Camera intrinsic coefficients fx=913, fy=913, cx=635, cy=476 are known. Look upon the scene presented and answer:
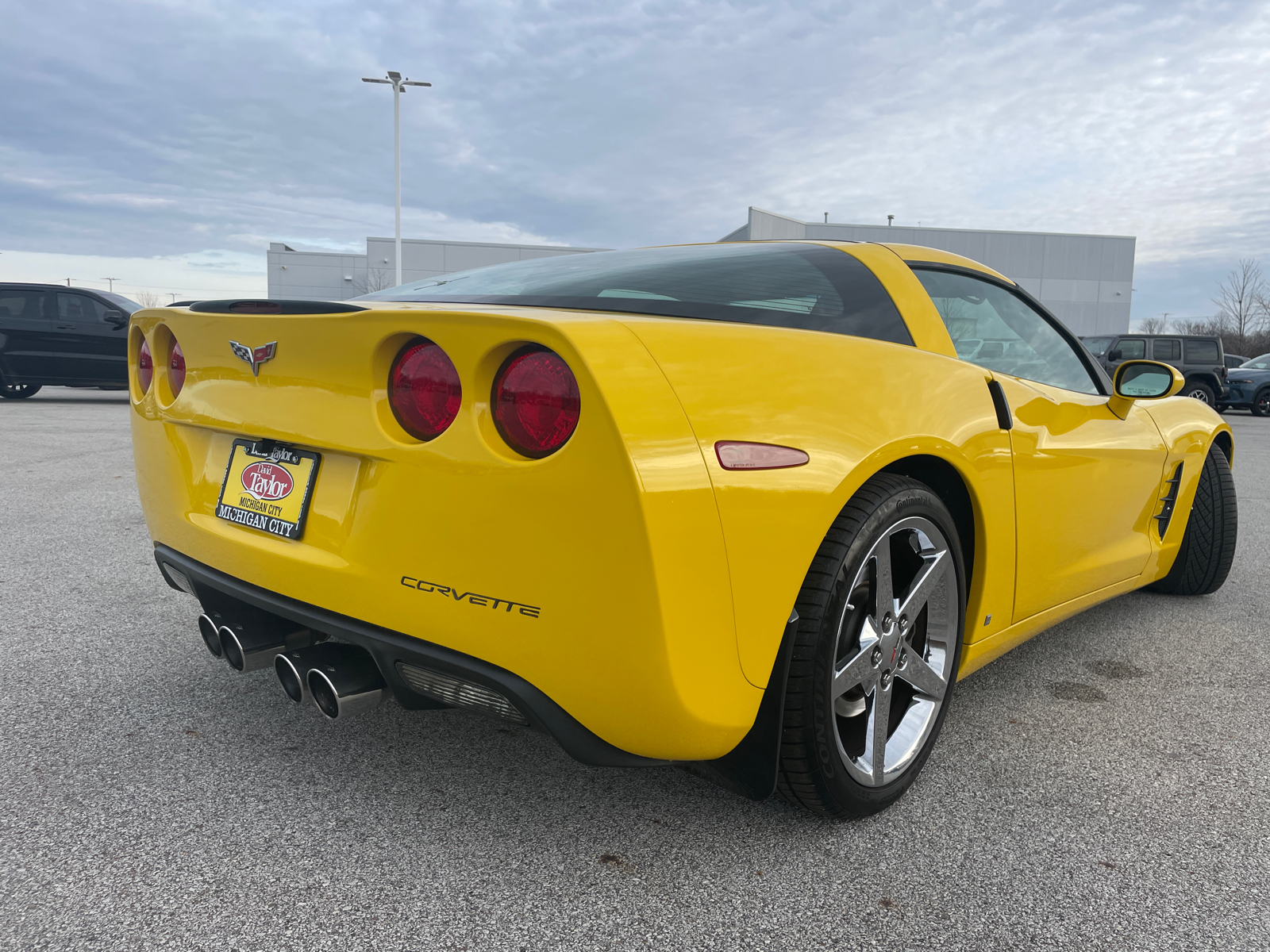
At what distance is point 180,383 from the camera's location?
7.38ft

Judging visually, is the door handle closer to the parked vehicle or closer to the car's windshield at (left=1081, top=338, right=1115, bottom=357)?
the car's windshield at (left=1081, top=338, right=1115, bottom=357)

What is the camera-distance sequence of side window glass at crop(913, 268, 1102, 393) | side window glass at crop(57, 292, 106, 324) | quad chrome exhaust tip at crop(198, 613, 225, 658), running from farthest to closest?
side window glass at crop(57, 292, 106, 324) < side window glass at crop(913, 268, 1102, 393) < quad chrome exhaust tip at crop(198, 613, 225, 658)

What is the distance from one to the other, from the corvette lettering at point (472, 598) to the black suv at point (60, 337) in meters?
12.8

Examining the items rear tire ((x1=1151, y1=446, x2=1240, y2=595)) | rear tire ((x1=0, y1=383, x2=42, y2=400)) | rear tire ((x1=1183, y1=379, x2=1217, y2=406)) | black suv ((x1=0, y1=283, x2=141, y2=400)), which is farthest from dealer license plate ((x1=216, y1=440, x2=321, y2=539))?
rear tire ((x1=1183, y1=379, x2=1217, y2=406))

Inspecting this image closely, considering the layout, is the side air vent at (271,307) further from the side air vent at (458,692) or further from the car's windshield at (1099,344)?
the car's windshield at (1099,344)

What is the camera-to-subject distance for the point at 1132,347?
1688 cm

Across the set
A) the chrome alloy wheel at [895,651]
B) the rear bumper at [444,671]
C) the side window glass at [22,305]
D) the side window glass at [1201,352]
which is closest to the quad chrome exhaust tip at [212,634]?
the rear bumper at [444,671]

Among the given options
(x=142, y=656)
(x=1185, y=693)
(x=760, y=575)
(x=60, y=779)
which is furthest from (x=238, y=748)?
(x=1185, y=693)

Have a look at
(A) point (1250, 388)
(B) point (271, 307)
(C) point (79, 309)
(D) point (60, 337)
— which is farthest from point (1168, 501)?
(A) point (1250, 388)

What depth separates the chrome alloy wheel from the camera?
6.40 feet

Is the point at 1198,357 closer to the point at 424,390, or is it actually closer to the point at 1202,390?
the point at 1202,390

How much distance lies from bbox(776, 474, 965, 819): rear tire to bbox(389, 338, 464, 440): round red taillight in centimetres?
76

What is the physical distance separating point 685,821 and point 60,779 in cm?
144

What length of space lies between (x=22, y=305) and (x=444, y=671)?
13.7 m
